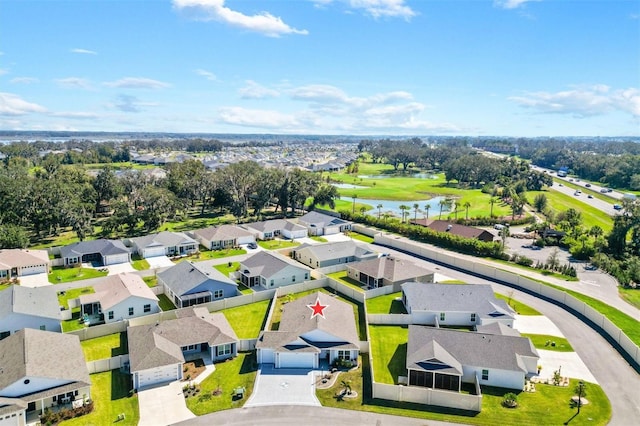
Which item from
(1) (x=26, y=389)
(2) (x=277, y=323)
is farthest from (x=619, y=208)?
(1) (x=26, y=389)

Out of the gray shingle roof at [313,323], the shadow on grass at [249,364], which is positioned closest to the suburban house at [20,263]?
the gray shingle roof at [313,323]

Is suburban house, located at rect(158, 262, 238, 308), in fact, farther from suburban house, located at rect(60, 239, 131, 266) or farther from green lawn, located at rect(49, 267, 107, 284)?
suburban house, located at rect(60, 239, 131, 266)

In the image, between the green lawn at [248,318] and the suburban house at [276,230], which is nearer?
the green lawn at [248,318]

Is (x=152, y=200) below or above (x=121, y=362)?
above

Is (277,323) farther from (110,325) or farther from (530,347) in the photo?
(530,347)

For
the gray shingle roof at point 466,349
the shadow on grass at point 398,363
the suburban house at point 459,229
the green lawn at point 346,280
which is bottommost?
the shadow on grass at point 398,363

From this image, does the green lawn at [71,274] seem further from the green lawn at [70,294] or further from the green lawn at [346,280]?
the green lawn at [346,280]

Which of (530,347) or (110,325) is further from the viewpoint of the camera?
(110,325)
